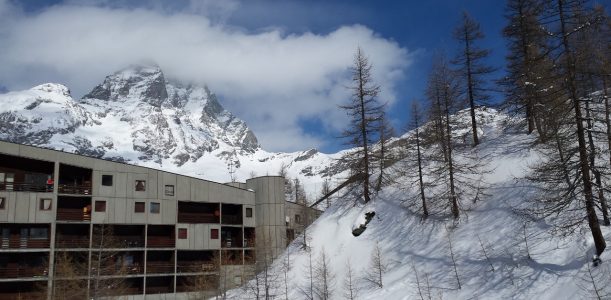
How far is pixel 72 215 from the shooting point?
162 ft

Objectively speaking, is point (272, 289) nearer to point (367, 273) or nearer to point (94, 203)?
point (367, 273)

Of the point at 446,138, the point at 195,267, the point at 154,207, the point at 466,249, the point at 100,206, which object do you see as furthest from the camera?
the point at 195,267

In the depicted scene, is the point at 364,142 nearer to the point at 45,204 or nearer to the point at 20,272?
the point at 45,204

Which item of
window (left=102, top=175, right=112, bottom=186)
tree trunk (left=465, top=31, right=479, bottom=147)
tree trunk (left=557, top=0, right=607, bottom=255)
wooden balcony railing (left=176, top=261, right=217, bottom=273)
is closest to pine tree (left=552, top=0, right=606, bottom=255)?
tree trunk (left=557, top=0, right=607, bottom=255)

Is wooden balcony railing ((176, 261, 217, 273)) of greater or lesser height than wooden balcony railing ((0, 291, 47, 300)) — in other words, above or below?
above

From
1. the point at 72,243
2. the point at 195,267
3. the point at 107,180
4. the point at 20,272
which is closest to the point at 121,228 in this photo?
the point at 107,180

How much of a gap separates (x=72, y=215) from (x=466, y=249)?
118 feet

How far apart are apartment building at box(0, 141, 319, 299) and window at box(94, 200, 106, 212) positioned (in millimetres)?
81

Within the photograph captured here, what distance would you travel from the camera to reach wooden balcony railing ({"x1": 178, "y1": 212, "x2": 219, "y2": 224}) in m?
55.9

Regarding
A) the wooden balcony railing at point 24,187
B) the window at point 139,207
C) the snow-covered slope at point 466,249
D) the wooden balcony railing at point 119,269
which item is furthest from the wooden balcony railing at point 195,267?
the wooden balcony railing at point 24,187

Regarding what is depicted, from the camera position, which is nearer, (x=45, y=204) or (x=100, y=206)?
(x=45, y=204)

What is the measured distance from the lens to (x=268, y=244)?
52.2 meters

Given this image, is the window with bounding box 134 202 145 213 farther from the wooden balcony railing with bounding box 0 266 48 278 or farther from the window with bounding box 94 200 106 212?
the wooden balcony railing with bounding box 0 266 48 278

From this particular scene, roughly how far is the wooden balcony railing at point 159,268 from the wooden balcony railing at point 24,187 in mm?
12074
